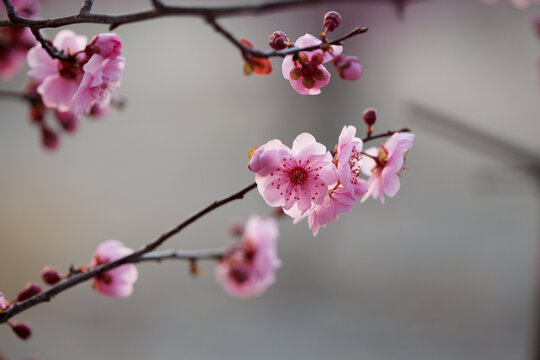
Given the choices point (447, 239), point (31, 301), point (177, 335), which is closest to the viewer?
point (31, 301)

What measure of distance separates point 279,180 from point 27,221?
2311 mm

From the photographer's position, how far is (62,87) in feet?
1.38

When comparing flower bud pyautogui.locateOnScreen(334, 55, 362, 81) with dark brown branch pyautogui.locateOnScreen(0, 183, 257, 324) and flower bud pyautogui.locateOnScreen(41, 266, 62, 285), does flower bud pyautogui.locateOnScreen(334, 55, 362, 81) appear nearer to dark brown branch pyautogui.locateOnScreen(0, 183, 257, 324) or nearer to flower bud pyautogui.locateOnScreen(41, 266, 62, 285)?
dark brown branch pyautogui.locateOnScreen(0, 183, 257, 324)

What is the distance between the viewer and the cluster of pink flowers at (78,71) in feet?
1.18

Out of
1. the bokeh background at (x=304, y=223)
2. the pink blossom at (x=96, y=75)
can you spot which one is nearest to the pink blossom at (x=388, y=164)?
the pink blossom at (x=96, y=75)

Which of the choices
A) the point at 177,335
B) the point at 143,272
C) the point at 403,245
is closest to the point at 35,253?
the point at 143,272

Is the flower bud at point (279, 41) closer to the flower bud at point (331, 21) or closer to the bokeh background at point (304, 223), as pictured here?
the flower bud at point (331, 21)

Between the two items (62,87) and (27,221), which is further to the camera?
(27,221)

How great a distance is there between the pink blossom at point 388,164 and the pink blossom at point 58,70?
245 mm

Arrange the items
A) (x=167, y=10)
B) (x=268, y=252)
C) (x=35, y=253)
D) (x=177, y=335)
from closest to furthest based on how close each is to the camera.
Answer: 1. (x=167, y=10)
2. (x=268, y=252)
3. (x=177, y=335)
4. (x=35, y=253)

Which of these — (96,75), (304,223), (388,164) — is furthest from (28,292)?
(304,223)

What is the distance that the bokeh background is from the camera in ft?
7.18

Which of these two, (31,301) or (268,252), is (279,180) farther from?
(268,252)

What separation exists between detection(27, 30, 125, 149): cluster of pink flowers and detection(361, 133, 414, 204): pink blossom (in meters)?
0.20
